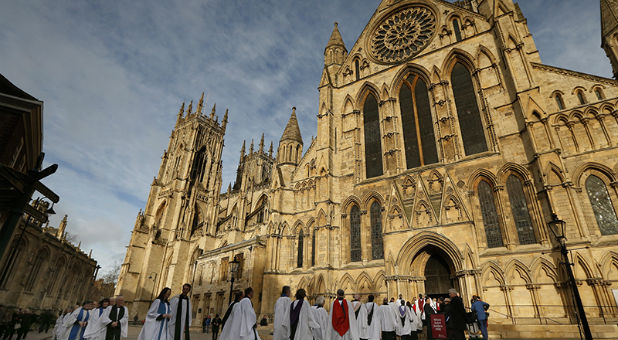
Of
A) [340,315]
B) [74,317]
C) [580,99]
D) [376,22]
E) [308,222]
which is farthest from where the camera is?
[376,22]

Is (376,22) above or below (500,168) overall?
above

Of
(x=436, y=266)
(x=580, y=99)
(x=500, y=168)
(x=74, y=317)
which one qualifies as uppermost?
(x=580, y=99)

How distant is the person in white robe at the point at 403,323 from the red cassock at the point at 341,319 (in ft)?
11.4

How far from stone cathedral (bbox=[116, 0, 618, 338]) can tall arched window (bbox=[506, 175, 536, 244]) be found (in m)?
0.05

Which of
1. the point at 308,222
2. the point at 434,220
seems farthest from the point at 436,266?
the point at 308,222

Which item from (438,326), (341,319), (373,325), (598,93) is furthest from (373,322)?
(598,93)

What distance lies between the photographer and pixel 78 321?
813 centimetres

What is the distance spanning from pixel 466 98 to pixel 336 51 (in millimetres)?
11655

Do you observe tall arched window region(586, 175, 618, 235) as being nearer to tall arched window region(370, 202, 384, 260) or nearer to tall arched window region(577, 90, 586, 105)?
tall arched window region(577, 90, 586, 105)

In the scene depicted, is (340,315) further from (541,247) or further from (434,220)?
(541,247)

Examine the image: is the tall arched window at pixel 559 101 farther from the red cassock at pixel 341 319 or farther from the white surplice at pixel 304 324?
the white surplice at pixel 304 324

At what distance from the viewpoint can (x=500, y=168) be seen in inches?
612

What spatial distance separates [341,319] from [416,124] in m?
14.9

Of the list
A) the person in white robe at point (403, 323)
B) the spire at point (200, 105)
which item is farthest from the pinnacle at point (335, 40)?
the spire at point (200, 105)
